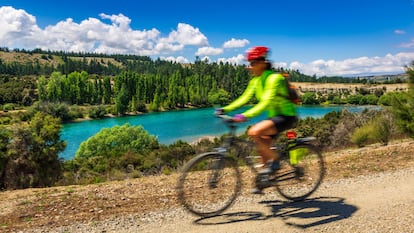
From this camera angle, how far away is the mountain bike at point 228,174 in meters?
5.55

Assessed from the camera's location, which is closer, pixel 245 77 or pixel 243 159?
pixel 243 159

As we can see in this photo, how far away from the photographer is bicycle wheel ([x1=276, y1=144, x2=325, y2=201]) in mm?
6270

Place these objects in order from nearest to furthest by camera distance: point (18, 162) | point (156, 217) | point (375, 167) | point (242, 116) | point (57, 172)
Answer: point (242, 116)
point (156, 217)
point (375, 167)
point (18, 162)
point (57, 172)

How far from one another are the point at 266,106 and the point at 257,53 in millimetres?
938

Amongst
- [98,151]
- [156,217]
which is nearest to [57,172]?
[98,151]

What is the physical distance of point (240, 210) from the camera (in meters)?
6.14

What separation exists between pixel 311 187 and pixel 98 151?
5142 cm

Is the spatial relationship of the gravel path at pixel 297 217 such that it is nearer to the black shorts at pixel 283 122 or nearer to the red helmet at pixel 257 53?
the black shorts at pixel 283 122

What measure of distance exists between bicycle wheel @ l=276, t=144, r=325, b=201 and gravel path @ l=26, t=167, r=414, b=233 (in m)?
Answer: 0.21

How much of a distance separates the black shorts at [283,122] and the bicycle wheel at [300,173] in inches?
28.0

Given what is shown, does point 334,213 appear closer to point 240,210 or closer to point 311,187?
point 311,187

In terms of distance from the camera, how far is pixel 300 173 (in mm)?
6445

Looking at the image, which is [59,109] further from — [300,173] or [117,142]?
[300,173]

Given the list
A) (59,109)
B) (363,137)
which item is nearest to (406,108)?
(363,137)
